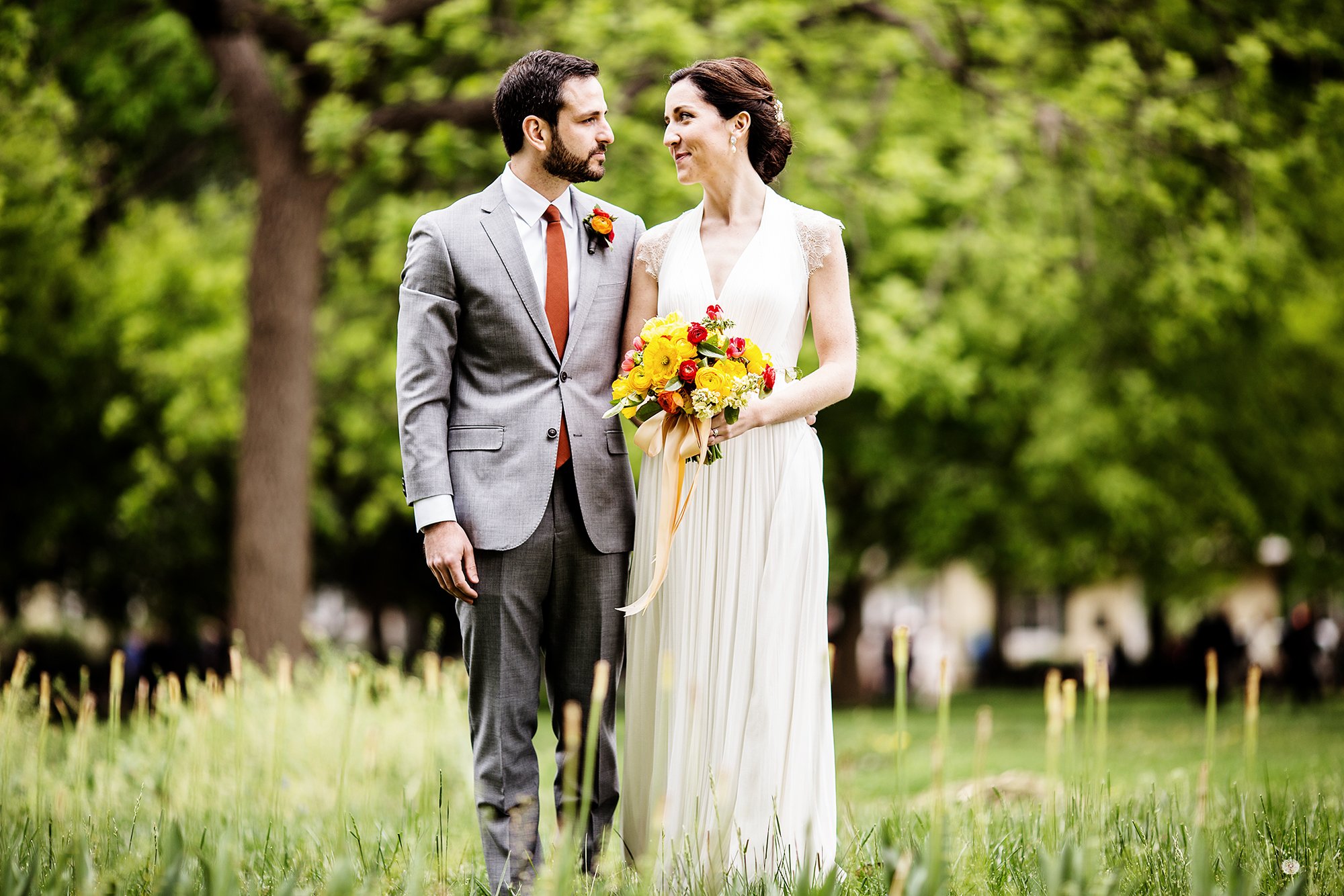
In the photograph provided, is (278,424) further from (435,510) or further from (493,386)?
(435,510)

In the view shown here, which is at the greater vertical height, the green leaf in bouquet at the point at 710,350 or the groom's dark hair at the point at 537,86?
the groom's dark hair at the point at 537,86

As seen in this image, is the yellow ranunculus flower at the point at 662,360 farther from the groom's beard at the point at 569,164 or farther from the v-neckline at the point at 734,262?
the groom's beard at the point at 569,164

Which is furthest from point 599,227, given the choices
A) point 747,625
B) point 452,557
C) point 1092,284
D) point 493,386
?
point 1092,284

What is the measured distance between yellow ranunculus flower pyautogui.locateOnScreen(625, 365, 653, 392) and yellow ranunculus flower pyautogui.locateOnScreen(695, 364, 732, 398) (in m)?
0.15

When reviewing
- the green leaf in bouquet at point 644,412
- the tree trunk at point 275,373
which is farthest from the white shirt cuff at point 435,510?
the tree trunk at point 275,373

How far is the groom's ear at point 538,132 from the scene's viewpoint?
3.81m

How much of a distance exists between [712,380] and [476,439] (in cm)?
78

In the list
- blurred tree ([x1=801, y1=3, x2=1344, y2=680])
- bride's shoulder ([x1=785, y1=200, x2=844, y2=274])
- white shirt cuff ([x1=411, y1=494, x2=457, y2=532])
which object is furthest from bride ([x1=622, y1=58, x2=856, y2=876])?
blurred tree ([x1=801, y1=3, x2=1344, y2=680])

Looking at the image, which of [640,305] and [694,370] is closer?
[694,370]

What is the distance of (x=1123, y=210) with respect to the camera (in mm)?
12922

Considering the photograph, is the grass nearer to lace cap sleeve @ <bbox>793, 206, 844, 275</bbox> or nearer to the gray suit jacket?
the gray suit jacket

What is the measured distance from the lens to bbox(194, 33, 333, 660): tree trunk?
30.8ft

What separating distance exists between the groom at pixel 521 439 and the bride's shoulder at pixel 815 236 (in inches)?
24.3

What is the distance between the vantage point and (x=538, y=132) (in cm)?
382
